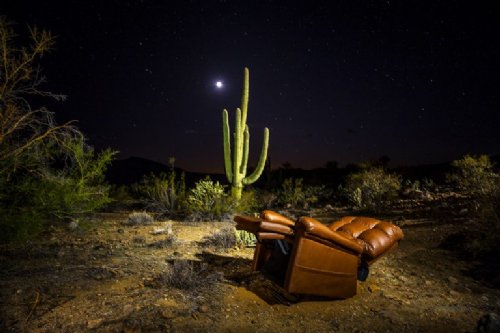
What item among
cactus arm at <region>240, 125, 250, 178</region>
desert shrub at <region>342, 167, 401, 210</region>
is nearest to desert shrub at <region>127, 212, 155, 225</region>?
cactus arm at <region>240, 125, 250, 178</region>

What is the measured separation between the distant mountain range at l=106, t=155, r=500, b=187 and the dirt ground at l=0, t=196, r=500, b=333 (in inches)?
552

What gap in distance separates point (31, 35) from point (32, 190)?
220 centimetres

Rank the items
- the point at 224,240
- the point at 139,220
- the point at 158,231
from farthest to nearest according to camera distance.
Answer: the point at 139,220 < the point at 158,231 < the point at 224,240

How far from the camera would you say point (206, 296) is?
3197 mm

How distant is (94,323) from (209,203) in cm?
617

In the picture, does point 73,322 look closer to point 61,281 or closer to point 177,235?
point 61,281

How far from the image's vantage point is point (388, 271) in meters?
4.37

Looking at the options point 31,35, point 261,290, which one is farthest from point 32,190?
point 261,290

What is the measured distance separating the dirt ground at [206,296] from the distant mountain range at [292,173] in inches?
552

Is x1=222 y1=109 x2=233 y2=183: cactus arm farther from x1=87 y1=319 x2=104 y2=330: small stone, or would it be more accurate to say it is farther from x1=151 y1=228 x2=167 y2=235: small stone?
x1=87 y1=319 x2=104 y2=330: small stone

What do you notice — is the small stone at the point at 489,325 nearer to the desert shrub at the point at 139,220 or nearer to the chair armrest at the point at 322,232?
the chair armrest at the point at 322,232

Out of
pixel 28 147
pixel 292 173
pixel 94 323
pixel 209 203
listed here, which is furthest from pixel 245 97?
pixel 292 173

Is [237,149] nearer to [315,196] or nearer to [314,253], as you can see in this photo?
[315,196]

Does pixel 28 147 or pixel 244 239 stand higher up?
pixel 28 147
